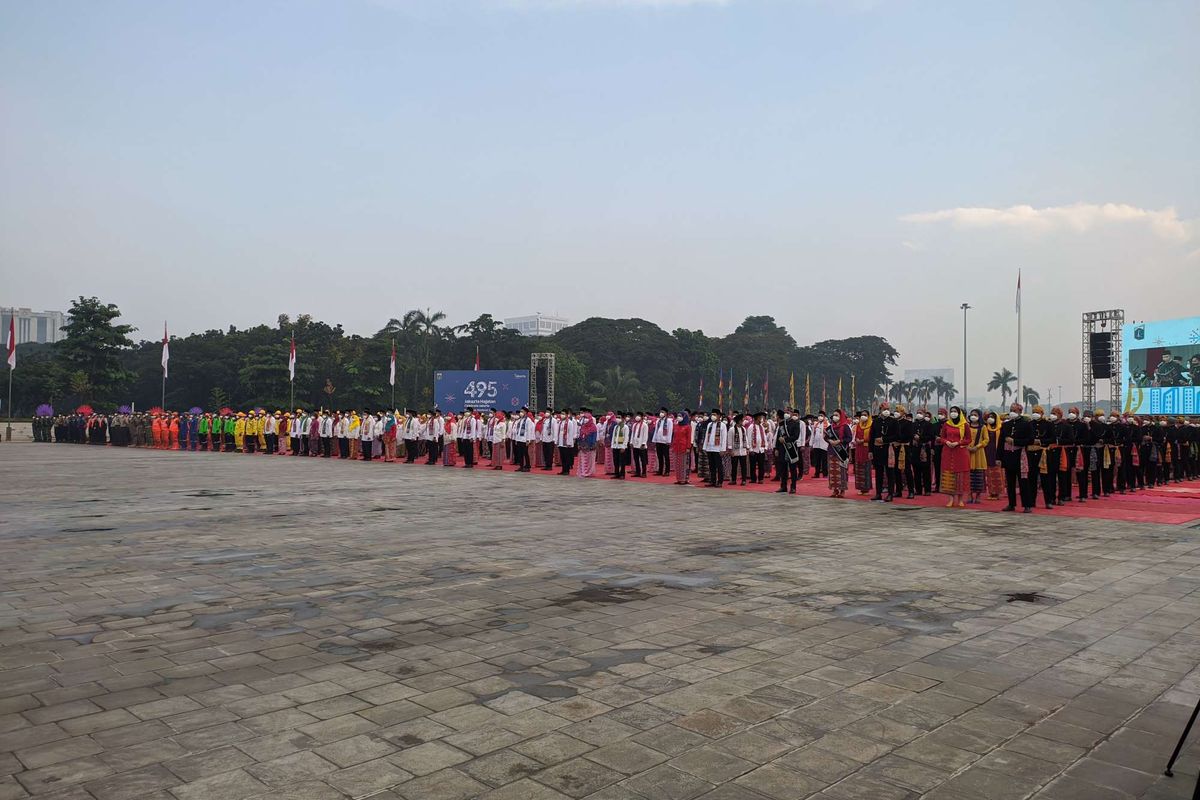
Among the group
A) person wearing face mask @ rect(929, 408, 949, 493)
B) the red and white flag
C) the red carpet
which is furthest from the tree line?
person wearing face mask @ rect(929, 408, 949, 493)

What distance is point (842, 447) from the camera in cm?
1512

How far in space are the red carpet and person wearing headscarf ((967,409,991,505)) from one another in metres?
0.29

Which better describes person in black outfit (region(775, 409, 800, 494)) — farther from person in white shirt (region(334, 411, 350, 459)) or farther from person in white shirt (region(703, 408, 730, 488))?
person in white shirt (region(334, 411, 350, 459))

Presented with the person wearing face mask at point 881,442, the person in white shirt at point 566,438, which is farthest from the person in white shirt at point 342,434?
the person wearing face mask at point 881,442

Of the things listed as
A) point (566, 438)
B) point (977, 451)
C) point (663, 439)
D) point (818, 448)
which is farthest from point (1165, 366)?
point (566, 438)

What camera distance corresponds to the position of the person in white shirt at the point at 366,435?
27109mm

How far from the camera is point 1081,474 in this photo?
47.9 feet

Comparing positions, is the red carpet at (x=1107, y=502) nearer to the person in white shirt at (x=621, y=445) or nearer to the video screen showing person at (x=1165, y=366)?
the person in white shirt at (x=621, y=445)

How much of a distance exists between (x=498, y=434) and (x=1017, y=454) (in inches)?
524

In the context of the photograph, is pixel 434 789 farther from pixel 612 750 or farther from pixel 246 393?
pixel 246 393

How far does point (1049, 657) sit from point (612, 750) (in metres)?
3.02

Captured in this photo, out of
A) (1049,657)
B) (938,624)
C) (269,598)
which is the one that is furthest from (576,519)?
(1049,657)

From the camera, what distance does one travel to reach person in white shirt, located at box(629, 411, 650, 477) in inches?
790

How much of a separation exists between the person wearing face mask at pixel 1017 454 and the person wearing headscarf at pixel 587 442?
9.50m
